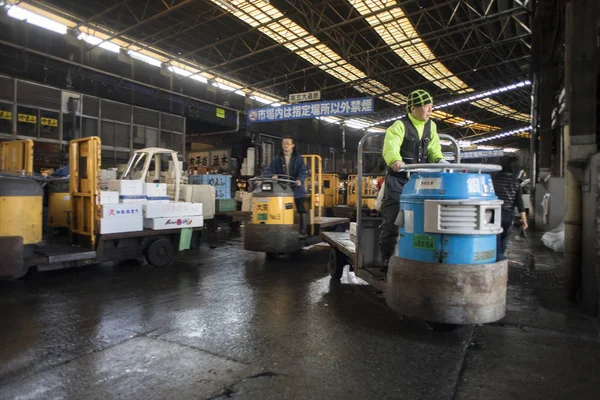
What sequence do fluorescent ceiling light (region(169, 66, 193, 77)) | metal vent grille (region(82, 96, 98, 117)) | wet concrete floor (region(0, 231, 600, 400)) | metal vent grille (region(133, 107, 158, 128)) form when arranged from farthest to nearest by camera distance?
fluorescent ceiling light (region(169, 66, 193, 77))
metal vent grille (region(133, 107, 158, 128))
metal vent grille (region(82, 96, 98, 117))
wet concrete floor (region(0, 231, 600, 400))

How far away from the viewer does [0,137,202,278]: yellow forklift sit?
5.23 meters

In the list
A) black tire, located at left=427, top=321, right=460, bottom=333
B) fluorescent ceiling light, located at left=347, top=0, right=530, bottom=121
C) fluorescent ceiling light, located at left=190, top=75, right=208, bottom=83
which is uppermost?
fluorescent ceiling light, located at left=347, top=0, right=530, bottom=121

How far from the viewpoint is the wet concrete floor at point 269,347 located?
258 centimetres

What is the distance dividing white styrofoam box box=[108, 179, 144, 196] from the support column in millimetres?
6537

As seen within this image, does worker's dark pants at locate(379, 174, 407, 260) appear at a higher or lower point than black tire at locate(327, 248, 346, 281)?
higher

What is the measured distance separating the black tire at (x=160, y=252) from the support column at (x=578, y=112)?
20.5ft

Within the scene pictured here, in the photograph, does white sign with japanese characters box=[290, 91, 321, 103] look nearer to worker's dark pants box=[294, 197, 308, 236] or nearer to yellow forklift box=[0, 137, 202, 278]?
worker's dark pants box=[294, 197, 308, 236]

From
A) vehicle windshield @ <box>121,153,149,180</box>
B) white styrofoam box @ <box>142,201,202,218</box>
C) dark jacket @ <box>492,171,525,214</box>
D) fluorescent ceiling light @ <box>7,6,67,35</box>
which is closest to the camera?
dark jacket @ <box>492,171,525,214</box>

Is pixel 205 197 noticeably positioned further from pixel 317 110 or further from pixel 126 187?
pixel 317 110

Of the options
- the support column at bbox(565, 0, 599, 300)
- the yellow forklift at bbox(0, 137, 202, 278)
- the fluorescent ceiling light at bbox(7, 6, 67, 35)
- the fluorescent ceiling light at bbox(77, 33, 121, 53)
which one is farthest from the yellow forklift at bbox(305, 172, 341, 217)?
the support column at bbox(565, 0, 599, 300)

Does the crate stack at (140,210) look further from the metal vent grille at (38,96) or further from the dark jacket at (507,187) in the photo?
the metal vent grille at (38,96)

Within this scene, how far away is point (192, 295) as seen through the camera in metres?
4.97

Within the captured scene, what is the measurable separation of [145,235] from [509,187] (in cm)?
579

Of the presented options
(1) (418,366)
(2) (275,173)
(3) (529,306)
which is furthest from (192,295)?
(3) (529,306)
